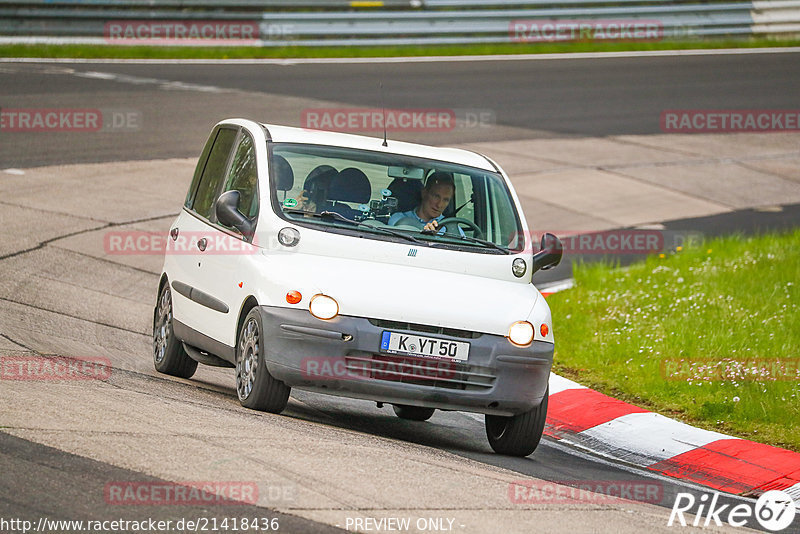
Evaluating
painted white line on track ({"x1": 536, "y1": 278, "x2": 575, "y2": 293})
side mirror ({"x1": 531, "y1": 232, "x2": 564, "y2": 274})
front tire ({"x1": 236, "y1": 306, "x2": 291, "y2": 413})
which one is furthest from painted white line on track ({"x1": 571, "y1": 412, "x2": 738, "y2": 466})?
painted white line on track ({"x1": 536, "y1": 278, "x2": 575, "y2": 293})

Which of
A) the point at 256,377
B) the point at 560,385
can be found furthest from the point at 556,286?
the point at 256,377

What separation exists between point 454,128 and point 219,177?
12.9m

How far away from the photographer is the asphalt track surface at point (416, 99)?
8281 millimetres

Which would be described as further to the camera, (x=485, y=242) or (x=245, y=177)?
(x=245, y=177)

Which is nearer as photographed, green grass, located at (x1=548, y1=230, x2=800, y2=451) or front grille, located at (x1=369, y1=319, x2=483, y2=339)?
front grille, located at (x1=369, y1=319, x2=483, y2=339)

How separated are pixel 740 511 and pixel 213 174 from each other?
4.33m

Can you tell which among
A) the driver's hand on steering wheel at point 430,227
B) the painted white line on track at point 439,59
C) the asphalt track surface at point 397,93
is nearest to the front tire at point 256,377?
the driver's hand on steering wheel at point 430,227

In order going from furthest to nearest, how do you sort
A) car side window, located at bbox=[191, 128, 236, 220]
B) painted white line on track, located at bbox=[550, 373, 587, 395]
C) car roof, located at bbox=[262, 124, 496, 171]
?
painted white line on track, located at bbox=[550, 373, 587, 395] → car side window, located at bbox=[191, 128, 236, 220] → car roof, located at bbox=[262, 124, 496, 171]

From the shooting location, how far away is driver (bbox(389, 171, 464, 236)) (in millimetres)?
8305

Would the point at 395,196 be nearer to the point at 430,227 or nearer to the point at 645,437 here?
the point at 430,227

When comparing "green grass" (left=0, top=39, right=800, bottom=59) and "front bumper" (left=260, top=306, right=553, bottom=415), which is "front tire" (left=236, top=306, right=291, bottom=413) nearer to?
"front bumper" (left=260, top=306, right=553, bottom=415)

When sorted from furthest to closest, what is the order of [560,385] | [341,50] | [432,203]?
[341,50], [560,385], [432,203]

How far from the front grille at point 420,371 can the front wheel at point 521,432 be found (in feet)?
1.61

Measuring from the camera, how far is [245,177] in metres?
8.38
